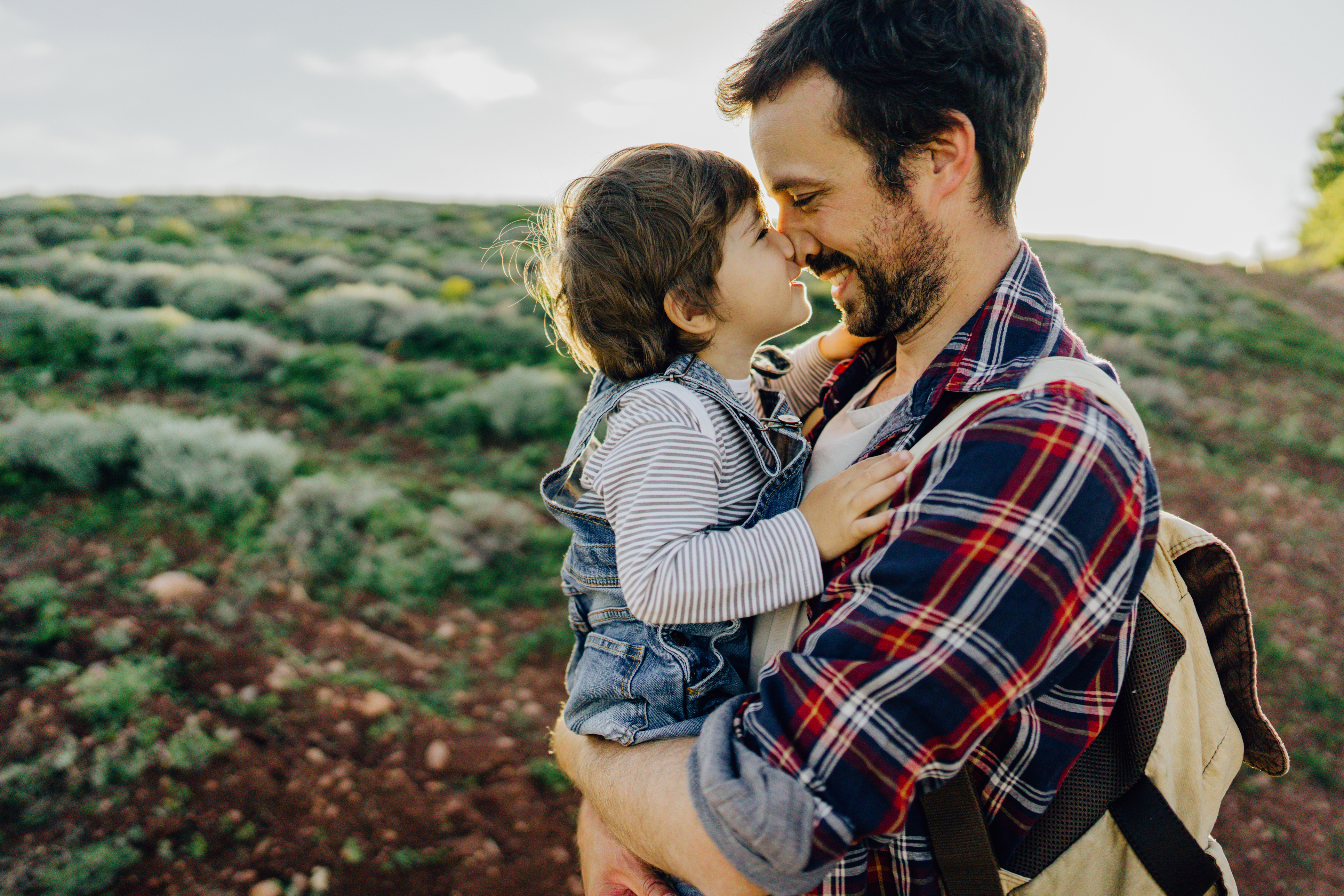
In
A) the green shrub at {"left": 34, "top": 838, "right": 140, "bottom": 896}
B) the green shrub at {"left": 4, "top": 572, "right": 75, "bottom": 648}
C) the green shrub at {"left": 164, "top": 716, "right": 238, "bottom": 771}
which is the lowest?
the green shrub at {"left": 34, "top": 838, "right": 140, "bottom": 896}

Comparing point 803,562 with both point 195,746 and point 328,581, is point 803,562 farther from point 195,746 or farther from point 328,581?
point 328,581

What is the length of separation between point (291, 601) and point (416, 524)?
109 centimetres

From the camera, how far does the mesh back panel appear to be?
1.43 m

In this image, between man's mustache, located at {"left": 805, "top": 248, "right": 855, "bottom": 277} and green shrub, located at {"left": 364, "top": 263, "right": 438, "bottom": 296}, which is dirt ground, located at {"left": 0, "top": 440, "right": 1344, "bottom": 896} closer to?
man's mustache, located at {"left": 805, "top": 248, "right": 855, "bottom": 277}

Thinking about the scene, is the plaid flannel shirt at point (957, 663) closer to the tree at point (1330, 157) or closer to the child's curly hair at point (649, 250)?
the child's curly hair at point (649, 250)

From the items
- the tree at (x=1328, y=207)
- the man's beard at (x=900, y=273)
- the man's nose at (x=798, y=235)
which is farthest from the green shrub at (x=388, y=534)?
the tree at (x=1328, y=207)

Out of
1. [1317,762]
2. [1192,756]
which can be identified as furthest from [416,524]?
[1317,762]

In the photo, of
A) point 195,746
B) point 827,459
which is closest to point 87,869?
point 195,746

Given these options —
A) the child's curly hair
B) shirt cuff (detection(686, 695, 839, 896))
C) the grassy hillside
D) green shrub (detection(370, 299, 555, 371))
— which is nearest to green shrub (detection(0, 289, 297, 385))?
the grassy hillside

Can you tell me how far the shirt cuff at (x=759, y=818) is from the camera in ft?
3.93

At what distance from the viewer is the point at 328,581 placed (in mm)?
5016

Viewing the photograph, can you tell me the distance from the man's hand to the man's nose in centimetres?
163

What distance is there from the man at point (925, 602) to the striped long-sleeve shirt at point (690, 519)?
141mm

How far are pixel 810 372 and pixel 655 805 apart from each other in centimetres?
169
